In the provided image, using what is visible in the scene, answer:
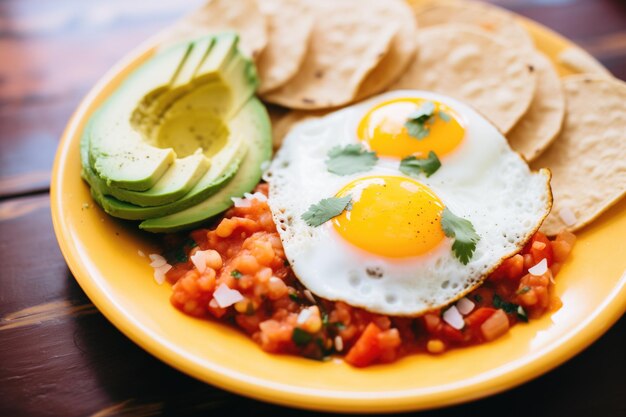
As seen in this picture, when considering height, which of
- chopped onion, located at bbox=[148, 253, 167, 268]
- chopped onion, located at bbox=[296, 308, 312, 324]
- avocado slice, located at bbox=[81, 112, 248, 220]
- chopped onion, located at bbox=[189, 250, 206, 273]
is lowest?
chopped onion, located at bbox=[148, 253, 167, 268]

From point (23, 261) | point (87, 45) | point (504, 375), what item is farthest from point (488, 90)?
point (87, 45)

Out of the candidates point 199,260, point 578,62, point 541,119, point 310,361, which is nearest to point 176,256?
point 199,260

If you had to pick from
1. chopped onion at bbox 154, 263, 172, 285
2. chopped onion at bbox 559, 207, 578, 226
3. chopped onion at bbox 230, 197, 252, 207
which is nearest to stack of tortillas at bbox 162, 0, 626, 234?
chopped onion at bbox 559, 207, 578, 226

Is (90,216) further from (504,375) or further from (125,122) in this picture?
(504,375)

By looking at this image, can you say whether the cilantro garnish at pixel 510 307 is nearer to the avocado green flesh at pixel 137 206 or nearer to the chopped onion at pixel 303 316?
the chopped onion at pixel 303 316

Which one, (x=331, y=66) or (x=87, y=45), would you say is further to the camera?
(x=87, y=45)

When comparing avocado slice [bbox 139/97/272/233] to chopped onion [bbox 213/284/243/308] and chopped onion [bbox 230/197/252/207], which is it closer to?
chopped onion [bbox 230/197/252/207]
